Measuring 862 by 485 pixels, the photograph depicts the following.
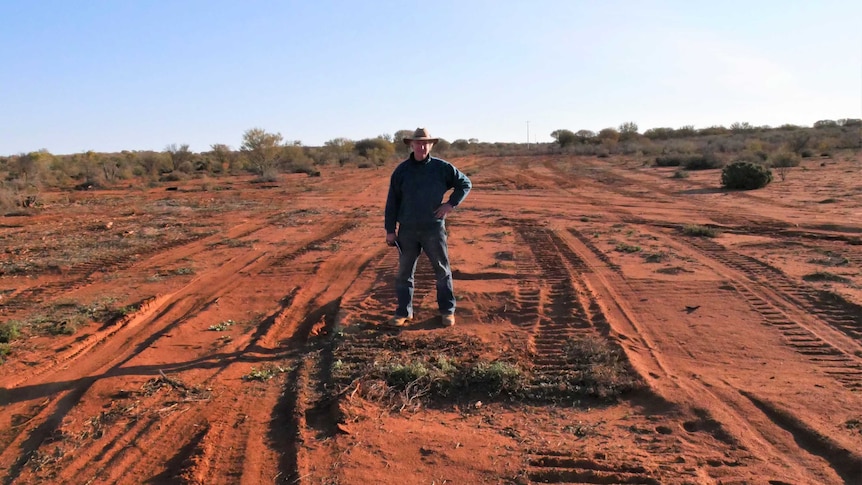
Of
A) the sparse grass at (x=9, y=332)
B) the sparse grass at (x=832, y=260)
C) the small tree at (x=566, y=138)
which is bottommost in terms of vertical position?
the sparse grass at (x=9, y=332)

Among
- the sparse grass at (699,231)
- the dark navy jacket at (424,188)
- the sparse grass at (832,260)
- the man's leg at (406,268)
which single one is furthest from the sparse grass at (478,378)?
the sparse grass at (699,231)

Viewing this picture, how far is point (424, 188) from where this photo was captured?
470cm

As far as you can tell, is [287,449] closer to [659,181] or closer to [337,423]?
[337,423]

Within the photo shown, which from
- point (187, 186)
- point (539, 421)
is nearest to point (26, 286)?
point (539, 421)

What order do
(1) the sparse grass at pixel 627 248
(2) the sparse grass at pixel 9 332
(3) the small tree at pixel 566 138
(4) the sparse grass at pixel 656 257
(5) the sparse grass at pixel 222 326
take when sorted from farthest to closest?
(3) the small tree at pixel 566 138 < (1) the sparse grass at pixel 627 248 < (4) the sparse grass at pixel 656 257 < (5) the sparse grass at pixel 222 326 < (2) the sparse grass at pixel 9 332

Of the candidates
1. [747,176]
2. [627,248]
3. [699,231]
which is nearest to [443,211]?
[627,248]

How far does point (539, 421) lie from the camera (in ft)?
11.1

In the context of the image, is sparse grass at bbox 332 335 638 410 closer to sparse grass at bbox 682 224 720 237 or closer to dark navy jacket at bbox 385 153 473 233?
dark navy jacket at bbox 385 153 473 233

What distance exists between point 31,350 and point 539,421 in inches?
181

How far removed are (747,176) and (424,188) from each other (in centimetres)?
1504

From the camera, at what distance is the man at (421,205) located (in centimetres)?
470

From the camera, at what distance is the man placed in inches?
185

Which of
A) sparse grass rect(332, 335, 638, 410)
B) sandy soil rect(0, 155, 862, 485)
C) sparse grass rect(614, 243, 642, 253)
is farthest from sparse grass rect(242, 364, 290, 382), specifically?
sparse grass rect(614, 243, 642, 253)

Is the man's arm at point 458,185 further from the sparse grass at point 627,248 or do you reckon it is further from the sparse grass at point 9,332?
the sparse grass at point 9,332
